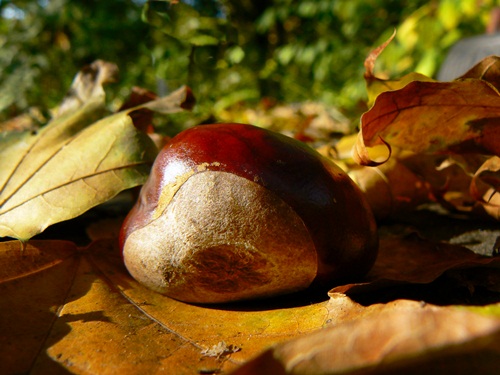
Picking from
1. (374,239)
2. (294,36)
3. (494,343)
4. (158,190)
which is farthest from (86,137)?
(294,36)

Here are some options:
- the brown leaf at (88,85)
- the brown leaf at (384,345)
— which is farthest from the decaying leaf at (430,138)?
the brown leaf at (88,85)

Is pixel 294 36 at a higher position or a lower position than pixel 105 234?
higher

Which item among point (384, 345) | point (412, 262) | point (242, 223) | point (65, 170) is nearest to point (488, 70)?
point (412, 262)

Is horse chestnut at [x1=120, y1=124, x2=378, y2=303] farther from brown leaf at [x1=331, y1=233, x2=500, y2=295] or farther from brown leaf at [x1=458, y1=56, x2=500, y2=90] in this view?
brown leaf at [x1=458, y1=56, x2=500, y2=90]

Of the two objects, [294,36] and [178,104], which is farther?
[294,36]

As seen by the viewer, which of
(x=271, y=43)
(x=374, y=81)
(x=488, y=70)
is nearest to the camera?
(x=488, y=70)

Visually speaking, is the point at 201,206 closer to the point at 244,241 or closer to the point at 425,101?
the point at 244,241

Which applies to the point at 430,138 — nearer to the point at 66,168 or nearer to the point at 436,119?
the point at 436,119
